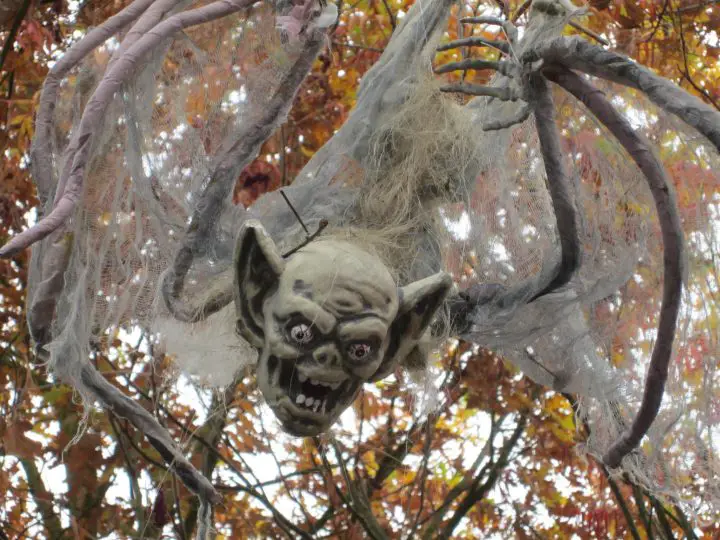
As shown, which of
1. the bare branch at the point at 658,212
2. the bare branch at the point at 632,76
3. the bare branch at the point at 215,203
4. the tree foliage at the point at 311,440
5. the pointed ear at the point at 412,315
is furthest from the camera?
the tree foliage at the point at 311,440

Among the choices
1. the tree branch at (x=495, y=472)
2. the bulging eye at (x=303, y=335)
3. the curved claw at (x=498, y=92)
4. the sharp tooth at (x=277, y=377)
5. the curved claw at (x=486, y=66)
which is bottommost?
the sharp tooth at (x=277, y=377)

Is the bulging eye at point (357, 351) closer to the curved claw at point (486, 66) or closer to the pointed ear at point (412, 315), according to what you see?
the pointed ear at point (412, 315)

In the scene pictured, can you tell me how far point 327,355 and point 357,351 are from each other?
6 cm

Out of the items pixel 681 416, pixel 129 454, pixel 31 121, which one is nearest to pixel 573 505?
pixel 129 454

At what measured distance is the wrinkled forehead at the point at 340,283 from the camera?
2.20 m

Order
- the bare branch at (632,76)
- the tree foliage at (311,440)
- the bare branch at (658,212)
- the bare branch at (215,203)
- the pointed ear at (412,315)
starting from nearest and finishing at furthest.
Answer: the bare branch at (632,76)
the bare branch at (658,212)
the pointed ear at (412,315)
the bare branch at (215,203)
the tree foliage at (311,440)

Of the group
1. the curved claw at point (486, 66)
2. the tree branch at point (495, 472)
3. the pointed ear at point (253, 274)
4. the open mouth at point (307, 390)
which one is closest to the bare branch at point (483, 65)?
the curved claw at point (486, 66)

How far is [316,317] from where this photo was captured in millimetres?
2172

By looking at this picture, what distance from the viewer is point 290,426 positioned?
222 cm

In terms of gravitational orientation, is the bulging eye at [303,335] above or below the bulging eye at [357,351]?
above

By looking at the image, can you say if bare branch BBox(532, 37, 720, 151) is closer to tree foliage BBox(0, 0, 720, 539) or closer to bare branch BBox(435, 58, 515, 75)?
bare branch BBox(435, 58, 515, 75)

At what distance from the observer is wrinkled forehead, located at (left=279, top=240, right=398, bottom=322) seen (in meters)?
2.20

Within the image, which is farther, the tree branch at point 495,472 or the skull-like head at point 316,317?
the tree branch at point 495,472

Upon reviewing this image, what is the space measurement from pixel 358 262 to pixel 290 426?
37 centimetres
